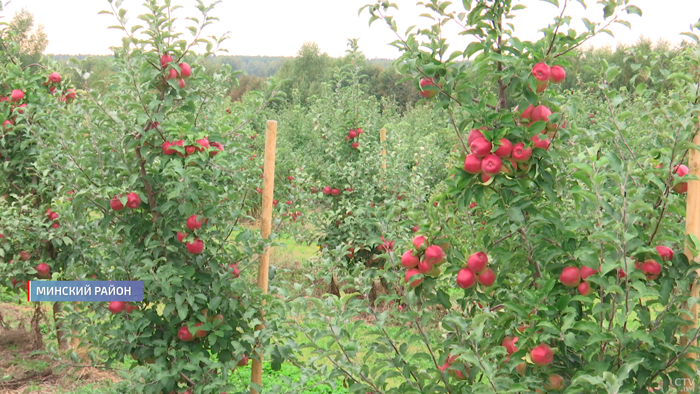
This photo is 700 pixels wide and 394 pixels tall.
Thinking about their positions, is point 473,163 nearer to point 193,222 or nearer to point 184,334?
point 193,222

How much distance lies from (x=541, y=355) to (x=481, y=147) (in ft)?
2.37

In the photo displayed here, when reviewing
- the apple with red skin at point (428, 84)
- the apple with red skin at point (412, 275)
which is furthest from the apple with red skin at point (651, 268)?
the apple with red skin at point (428, 84)

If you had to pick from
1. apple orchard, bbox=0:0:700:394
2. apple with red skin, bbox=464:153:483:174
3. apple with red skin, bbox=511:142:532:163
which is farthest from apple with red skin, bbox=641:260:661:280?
apple with red skin, bbox=464:153:483:174

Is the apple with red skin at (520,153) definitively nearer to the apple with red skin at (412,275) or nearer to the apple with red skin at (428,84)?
the apple with red skin at (428,84)

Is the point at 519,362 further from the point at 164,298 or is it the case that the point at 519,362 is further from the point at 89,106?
the point at 89,106

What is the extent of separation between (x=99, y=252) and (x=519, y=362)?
2.80 m

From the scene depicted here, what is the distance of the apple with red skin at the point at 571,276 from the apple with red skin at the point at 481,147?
495mm

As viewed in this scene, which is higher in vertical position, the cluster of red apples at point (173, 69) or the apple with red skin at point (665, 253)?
the cluster of red apples at point (173, 69)

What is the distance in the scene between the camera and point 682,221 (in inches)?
102

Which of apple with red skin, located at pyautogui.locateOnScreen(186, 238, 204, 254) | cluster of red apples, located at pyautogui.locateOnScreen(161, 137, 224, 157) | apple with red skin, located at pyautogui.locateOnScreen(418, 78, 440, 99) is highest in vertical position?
apple with red skin, located at pyautogui.locateOnScreen(418, 78, 440, 99)

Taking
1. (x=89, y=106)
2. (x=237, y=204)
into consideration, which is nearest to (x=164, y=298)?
(x=237, y=204)

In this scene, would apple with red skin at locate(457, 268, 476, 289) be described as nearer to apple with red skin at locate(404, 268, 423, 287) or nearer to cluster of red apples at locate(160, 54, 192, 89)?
apple with red skin at locate(404, 268, 423, 287)

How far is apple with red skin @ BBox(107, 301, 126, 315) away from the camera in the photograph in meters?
3.33

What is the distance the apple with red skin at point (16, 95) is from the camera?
4.65m
